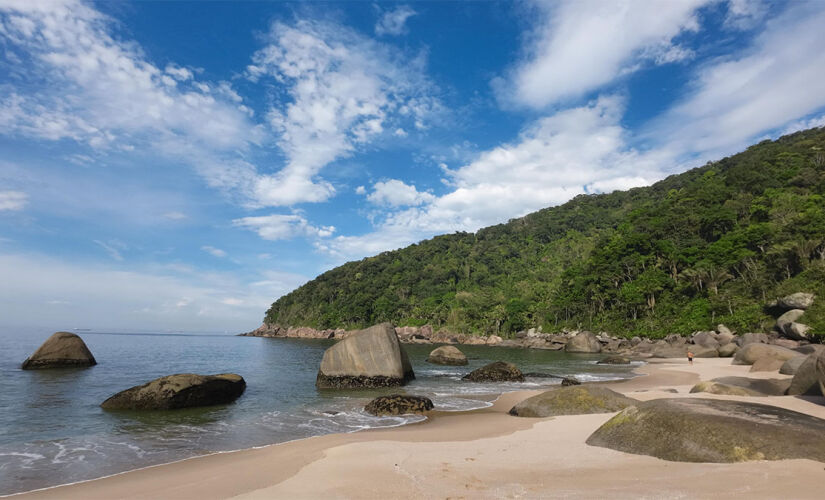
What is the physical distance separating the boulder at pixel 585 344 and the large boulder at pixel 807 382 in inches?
1868

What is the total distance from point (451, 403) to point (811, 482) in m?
12.8

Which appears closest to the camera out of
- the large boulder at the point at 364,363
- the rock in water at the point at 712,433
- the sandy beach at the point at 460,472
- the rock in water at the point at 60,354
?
the sandy beach at the point at 460,472

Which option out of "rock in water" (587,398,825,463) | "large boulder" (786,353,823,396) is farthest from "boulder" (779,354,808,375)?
"rock in water" (587,398,825,463)

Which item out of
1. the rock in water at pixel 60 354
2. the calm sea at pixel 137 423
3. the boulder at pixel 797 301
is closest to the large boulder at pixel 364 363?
the calm sea at pixel 137 423

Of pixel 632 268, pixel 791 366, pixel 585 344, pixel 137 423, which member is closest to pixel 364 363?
pixel 137 423

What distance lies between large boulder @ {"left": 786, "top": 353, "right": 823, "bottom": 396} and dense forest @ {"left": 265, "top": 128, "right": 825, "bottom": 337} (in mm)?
29852

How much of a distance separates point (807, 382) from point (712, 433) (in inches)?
352

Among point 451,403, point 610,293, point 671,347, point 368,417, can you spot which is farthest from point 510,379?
point 610,293

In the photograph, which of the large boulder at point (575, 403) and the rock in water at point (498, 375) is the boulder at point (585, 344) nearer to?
the rock in water at point (498, 375)

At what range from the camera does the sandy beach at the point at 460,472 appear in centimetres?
499

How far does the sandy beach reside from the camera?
4993 millimetres

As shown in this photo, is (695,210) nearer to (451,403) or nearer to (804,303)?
(804,303)

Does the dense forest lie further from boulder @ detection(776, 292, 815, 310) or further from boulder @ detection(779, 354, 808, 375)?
boulder @ detection(779, 354, 808, 375)

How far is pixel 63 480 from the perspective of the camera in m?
7.72
